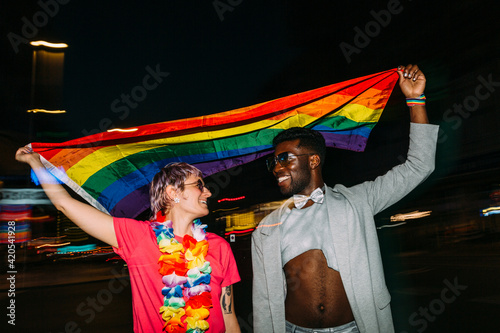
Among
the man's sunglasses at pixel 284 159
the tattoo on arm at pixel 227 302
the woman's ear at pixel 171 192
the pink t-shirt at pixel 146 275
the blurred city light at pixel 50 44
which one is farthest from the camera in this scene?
the blurred city light at pixel 50 44

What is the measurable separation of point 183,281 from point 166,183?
0.75 meters

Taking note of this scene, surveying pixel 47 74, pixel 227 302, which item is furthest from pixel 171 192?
pixel 47 74

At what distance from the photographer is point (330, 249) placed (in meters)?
2.74

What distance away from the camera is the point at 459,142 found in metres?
17.7

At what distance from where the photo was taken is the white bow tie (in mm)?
2926

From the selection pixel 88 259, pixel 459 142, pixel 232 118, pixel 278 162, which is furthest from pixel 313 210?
pixel 88 259

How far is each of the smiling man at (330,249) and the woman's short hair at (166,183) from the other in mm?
708

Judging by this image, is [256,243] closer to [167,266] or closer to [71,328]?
[167,266]

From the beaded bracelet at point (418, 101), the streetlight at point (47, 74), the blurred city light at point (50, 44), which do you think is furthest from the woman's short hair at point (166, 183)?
the blurred city light at point (50, 44)

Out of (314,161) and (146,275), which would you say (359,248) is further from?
(146,275)

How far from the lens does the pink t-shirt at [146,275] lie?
250cm

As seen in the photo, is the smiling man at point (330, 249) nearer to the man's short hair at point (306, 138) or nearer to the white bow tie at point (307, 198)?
the white bow tie at point (307, 198)

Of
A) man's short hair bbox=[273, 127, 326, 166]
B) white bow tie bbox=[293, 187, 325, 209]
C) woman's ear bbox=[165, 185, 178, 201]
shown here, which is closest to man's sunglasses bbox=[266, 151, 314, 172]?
man's short hair bbox=[273, 127, 326, 166]

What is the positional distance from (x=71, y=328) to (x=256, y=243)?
6279mm
